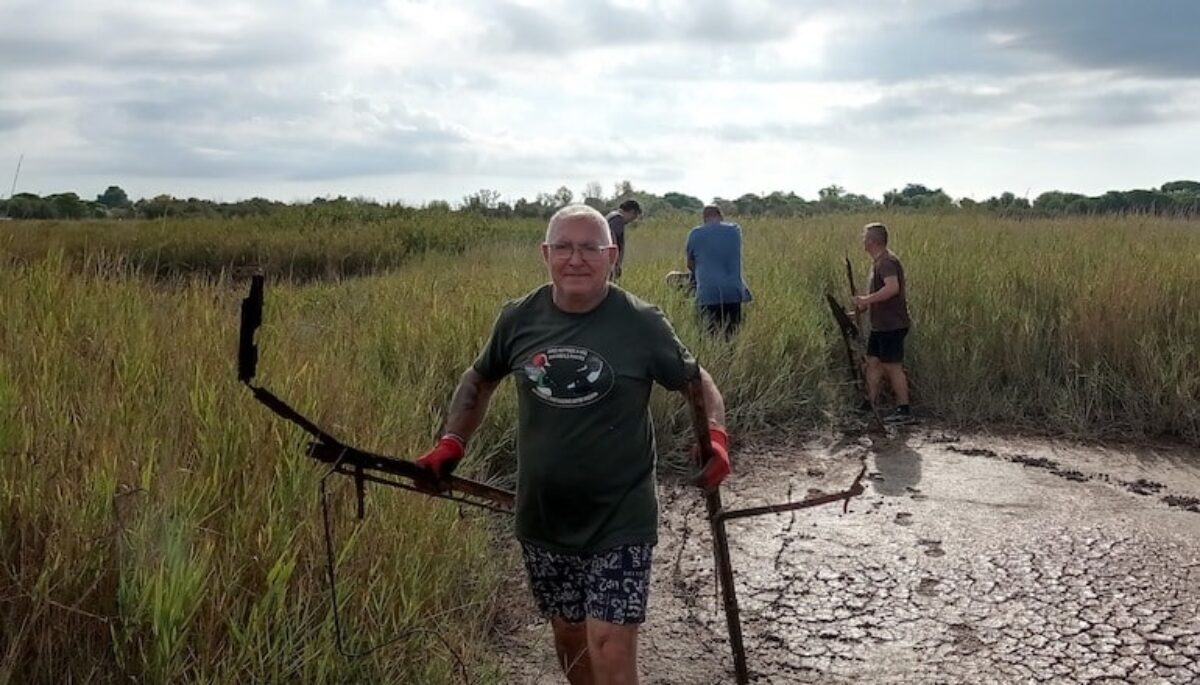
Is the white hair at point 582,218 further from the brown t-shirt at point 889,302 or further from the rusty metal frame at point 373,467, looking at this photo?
the brown t-shirt at point 889,302

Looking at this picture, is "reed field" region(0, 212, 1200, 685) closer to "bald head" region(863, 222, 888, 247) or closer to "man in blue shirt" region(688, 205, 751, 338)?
"man in blue shirt" region(688, 205, 751, 338)

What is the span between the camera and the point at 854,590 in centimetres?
490

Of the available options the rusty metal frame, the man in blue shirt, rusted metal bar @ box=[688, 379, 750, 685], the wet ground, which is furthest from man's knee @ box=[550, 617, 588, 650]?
the man in blue shirt

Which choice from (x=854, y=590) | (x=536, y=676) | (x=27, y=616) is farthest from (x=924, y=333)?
(x=27, y=616)

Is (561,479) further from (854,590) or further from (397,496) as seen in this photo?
(854,590)

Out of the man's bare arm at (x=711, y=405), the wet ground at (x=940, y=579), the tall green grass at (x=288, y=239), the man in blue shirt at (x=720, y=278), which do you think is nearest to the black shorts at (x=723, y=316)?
the man in blue shirt at (x=720, y=278)

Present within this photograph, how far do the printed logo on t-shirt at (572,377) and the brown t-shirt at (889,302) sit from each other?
6.18 meters

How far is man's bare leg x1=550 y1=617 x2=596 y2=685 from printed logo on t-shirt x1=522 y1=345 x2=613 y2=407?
2.31 feet

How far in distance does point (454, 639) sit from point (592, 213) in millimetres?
1556

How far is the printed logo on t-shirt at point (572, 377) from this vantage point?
287 centimetres

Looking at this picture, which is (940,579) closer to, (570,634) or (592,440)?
(570,634)

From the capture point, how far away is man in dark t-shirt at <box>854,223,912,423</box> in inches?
336

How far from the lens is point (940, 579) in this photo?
5043 mm

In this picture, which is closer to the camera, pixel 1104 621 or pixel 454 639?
pixel 454 639
